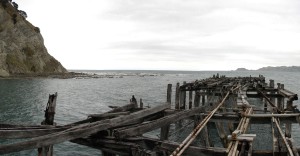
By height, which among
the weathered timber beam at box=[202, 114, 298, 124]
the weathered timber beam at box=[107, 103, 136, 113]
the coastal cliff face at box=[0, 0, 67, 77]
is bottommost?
the weathered timber beam at box=[202, 114, 298, 124]

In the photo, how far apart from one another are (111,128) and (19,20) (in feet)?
333

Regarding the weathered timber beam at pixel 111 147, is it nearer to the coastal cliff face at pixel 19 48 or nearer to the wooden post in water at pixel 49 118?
the wooden post in water at pixel 49 118

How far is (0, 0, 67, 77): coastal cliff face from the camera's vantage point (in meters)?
85.6

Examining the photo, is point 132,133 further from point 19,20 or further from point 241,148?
point 19,20

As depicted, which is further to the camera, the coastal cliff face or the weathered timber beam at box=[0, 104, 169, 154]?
the coastal cliff face

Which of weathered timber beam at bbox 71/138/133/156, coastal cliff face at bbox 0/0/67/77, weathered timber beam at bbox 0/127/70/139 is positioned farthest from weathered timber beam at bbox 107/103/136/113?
coastal cliff face at bbox 0/0/67/77

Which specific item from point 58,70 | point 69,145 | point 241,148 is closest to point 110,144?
point 241,148

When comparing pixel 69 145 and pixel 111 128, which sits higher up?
pixel 111 128

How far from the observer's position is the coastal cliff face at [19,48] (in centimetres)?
8562

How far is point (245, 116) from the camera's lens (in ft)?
30.4

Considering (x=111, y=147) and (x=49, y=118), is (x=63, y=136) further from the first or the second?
(x=49, y=118)

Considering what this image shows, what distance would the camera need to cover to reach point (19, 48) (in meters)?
91.8

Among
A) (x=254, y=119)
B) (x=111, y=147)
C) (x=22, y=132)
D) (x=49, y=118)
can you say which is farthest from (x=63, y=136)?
(x=254, y=119)

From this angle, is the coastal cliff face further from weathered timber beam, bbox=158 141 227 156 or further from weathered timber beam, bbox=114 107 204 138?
weathered timber beam, bbox=158 141 227 156
